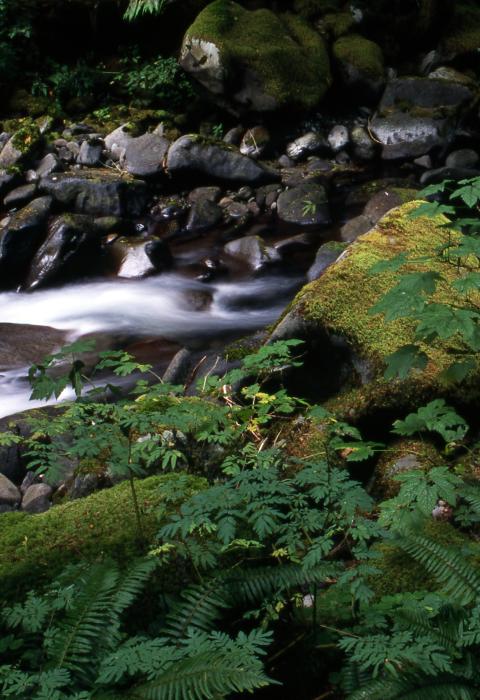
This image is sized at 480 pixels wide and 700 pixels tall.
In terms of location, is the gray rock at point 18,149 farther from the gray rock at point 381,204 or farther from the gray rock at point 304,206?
the gray rock at point 381,204

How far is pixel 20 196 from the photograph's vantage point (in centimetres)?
931

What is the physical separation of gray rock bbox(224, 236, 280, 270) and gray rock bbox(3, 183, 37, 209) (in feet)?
9.77

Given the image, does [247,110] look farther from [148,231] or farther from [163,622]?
[163,622]

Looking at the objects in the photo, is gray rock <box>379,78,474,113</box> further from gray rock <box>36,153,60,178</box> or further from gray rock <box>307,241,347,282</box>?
gray rock <box>36,153,60,178</box>

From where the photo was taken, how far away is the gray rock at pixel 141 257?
820 cm

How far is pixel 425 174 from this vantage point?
9.57m

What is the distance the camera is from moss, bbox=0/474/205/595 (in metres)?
2.20

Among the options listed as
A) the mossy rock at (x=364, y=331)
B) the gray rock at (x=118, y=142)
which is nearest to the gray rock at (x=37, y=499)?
the mossy rock at (x=364, y=331)

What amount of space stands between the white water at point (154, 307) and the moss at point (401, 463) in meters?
3.80

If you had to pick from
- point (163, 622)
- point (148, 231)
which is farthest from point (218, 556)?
point (148, 231)

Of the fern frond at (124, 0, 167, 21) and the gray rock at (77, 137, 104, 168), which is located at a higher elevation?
the fern frond at (124, 0, 167, 21)

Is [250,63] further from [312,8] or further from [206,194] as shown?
[312,8]

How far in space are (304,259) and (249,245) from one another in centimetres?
75

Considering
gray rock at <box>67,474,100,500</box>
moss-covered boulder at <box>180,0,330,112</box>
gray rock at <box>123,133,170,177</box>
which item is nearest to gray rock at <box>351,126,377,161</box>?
moss-covered boulder at <box>180,0,330,112</box>
